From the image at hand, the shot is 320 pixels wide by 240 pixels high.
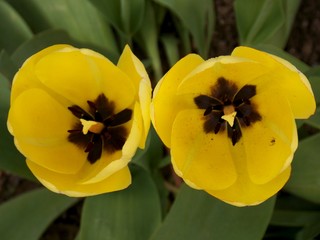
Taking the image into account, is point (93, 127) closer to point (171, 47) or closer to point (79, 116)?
point (79, 116)

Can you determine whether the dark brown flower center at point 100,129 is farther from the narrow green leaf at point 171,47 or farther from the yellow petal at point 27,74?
the narrow green leaf at point 171,47

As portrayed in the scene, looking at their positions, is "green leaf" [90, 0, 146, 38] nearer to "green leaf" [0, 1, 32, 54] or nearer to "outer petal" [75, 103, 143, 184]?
"green leaf" [0, 1, 32, 54]

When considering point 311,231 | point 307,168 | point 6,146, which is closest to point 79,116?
point 6,146

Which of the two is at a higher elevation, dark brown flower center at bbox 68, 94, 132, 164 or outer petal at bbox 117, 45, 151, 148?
outer petal at bbox 117, 45, 151, 148

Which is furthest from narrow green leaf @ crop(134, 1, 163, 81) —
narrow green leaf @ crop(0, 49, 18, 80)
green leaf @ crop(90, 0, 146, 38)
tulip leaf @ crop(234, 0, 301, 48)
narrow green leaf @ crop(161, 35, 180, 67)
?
narrow green leaf @ crop(0, 49, 18, 80)

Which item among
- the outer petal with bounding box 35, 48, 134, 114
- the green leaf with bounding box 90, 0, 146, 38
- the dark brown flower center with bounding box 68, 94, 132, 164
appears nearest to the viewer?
the outer petal with bounding box 35, 48, 134, 114
